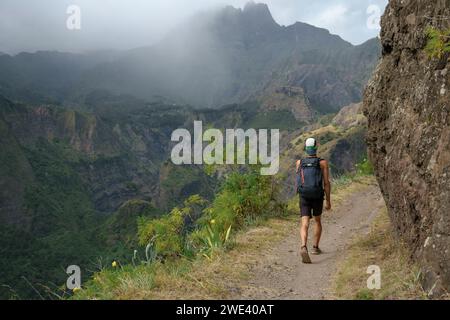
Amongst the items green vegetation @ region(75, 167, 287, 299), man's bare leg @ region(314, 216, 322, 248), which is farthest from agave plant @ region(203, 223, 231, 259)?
man's bare leg @ region(314, 216, 322, 248)

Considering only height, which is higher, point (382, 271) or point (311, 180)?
point (311, 180)

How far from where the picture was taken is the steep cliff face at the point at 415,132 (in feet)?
18.4

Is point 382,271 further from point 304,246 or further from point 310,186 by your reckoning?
point 310,186

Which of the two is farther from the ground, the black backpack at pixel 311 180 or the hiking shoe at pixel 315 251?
the black backpack at pixel 311 180

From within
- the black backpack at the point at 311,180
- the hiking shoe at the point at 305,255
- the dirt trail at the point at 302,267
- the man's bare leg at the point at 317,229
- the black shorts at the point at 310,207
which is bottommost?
the dirt trail at the point at 302,267

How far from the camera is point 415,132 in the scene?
6.64 m

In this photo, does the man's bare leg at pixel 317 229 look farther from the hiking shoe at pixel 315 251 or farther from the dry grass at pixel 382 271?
the dry grass at pixel 382 271

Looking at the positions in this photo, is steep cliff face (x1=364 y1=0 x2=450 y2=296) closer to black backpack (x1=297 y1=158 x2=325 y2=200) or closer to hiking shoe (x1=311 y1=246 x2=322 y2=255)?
black backpack (x1=297 y1=158 x2=325 y2=200)

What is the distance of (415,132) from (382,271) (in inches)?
85.2

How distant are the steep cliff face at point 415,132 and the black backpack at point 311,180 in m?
1.04

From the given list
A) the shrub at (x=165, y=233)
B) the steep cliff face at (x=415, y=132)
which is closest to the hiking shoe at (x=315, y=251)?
the steep cliff face at (x=415, y=132)

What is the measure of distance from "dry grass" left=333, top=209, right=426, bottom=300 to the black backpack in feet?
4.36

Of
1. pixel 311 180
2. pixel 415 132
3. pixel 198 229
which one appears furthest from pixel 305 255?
pixel 198 229
